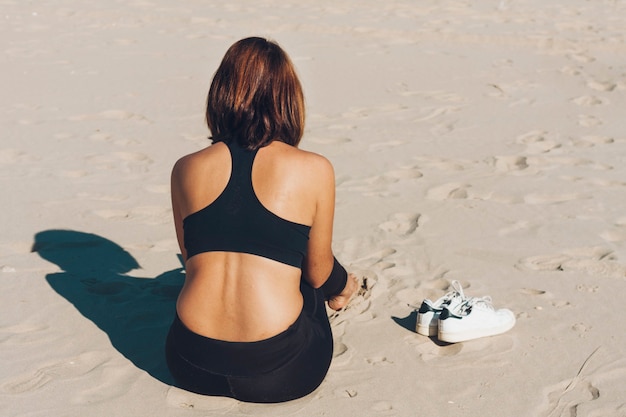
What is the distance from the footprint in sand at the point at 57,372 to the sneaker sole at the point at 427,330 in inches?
51.0

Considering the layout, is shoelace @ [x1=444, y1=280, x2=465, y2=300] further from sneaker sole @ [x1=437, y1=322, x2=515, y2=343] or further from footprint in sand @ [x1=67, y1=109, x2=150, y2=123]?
footprint in sand @ [x1=67, y1=109, x2=150, y2=123]

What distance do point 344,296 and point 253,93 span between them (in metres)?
1.18

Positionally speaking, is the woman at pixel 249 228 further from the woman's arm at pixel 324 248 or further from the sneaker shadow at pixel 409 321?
the sneaker shadow at pixel 409 321

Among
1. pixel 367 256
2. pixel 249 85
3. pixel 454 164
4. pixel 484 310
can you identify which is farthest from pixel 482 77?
pixel 249 85

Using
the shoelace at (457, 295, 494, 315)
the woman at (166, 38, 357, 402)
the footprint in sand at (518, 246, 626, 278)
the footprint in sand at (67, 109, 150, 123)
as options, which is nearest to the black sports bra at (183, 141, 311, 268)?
the woman at (166, 38, 357, 402)

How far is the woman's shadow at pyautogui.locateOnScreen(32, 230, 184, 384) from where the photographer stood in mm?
3508

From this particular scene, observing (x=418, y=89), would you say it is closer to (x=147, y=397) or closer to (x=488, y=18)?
(x=488, y=18)

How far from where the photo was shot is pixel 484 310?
11.5 feet

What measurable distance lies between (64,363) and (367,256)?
5.53 feet

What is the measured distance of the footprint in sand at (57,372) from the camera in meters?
3.16

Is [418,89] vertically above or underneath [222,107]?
underneath

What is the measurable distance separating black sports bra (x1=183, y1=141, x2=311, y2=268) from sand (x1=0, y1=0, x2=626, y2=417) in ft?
1.95

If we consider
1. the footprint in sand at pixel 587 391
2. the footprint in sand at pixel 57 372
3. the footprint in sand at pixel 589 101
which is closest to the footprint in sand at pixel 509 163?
the footprint in sand at pixel 589 101

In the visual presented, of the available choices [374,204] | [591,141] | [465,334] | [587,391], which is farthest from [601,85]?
[587,391]
